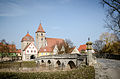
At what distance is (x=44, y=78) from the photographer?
10352 mm

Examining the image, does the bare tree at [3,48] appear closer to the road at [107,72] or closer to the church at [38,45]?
the church at [38,45]

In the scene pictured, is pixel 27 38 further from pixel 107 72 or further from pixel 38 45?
pixel 107 72

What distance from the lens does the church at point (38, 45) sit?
4962 centimetres

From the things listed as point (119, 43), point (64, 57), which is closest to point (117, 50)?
point (119, 43)

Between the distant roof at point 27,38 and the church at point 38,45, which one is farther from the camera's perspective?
the distant roof at point 27,38

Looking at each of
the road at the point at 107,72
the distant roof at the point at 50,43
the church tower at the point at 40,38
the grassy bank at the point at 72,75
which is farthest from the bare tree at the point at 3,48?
the road at the point at 107,72

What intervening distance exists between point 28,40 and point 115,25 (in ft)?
139

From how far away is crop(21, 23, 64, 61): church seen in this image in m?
49.6

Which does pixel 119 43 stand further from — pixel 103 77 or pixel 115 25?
pixel 103 77

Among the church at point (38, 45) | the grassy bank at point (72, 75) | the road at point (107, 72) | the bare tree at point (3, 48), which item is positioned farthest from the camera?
the church at point (38, 45)

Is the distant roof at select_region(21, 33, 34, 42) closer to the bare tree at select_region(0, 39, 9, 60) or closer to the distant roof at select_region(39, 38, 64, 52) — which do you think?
the distant roof at select_region(39, 38, 64, 52)

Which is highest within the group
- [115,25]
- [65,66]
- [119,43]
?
[115,25]

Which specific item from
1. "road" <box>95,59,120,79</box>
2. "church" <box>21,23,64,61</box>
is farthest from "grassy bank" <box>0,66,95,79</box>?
"church" <box>21,23,64,61</box>

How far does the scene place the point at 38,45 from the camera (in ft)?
172
